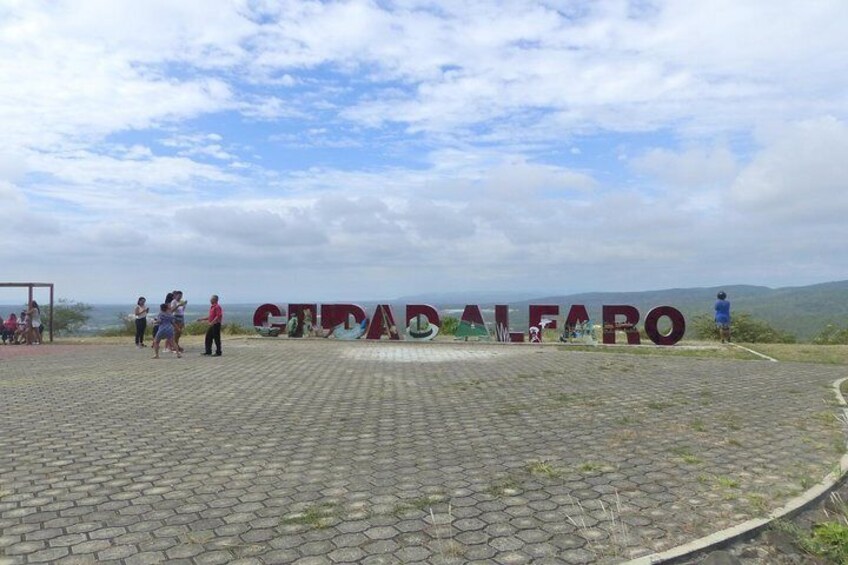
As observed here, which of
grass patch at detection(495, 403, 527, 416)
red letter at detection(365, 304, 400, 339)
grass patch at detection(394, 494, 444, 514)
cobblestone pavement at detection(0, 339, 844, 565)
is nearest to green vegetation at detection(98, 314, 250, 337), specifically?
red letter at detection(365, 304, 400, 339)

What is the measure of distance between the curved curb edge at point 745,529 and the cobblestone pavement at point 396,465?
0.10 meters

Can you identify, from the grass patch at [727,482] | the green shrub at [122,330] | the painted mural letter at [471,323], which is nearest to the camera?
the grass patch at [727,482]

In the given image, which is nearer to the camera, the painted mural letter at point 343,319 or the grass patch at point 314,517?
the grass patch at point 314,517

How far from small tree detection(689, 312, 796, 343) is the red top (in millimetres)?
18559

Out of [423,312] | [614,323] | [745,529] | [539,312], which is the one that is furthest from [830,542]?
[423,312]

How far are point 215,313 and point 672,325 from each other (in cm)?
1278

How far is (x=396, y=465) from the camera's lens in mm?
5570

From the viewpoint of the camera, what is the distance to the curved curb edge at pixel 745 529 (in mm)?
3590

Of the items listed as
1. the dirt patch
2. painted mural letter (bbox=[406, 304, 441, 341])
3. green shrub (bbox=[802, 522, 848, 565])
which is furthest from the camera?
painted mural letter (bbox=[406, 304, 441, 341])

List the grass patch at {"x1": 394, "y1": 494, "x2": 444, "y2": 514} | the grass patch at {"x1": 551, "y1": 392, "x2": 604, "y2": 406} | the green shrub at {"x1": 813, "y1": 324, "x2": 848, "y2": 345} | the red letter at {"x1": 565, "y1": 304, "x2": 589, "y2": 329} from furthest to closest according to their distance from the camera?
the green shrub at {"x1": 813, "y1": 324, "x2": 848, "y2": 345} → the red letter at {"x1": 565, "y1": 304, "x2": 589, "y2": 329} → the grass patch at {"x1": 551, "y1": 392, "x2": 604, "y2": 406} → the grass patch at {"x1": 394, "y1": 494, "x2": 444, "y2": 514}

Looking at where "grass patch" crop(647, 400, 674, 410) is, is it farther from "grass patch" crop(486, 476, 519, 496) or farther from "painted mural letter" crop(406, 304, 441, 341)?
"painted mural letter" crop(406, 304, 441, 341)

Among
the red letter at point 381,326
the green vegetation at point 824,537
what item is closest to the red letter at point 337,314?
the red letter at point 381,326

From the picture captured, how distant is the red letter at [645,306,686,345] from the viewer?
736 inches

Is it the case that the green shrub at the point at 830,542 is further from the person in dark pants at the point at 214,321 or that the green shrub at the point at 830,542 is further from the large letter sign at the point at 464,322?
the large letter sign at the point at 464,322
